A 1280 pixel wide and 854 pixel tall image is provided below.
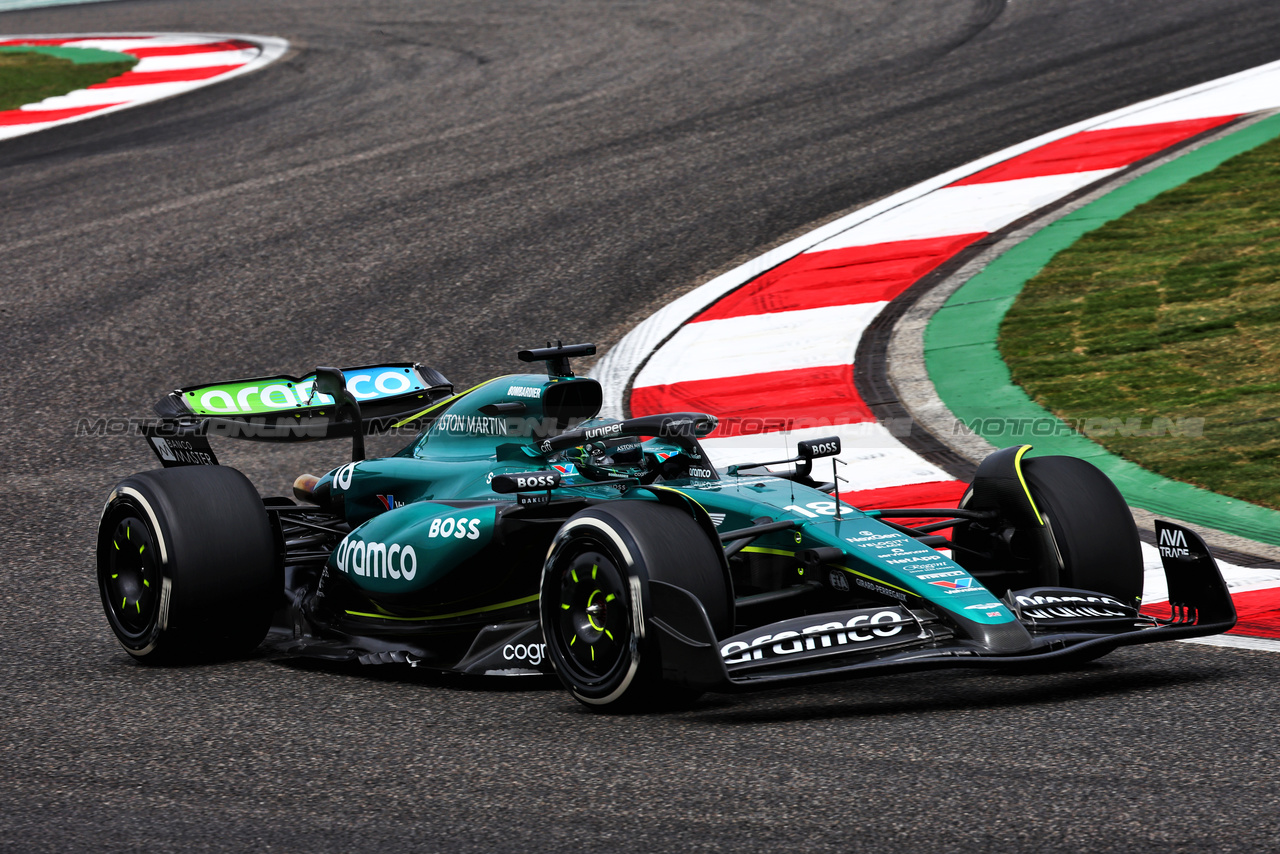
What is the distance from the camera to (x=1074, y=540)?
4988mm

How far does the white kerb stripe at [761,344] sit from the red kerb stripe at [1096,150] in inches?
118

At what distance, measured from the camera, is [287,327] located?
33.7ft

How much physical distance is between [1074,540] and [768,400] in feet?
11.2

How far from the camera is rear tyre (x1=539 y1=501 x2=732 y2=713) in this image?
14.2 feet

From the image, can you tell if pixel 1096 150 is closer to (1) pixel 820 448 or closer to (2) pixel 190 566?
(1) pixel 820 448

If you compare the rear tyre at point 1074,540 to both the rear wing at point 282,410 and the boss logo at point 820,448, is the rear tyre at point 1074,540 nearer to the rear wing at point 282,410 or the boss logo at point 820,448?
the boss logo at point 820,448

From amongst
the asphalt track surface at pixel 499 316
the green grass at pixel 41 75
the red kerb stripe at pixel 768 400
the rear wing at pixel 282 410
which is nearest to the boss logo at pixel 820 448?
the asphalt track surface at pixel 499 316

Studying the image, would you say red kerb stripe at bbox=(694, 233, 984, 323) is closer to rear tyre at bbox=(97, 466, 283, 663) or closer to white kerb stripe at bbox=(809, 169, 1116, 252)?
white kerb stripe at bbox=(809, 169, 1116, 252)

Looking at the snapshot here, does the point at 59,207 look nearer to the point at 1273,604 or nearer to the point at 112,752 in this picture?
the point at 112,752

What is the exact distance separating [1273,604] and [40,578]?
5.05 metres

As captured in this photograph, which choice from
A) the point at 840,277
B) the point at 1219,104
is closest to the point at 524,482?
the point at 840,277

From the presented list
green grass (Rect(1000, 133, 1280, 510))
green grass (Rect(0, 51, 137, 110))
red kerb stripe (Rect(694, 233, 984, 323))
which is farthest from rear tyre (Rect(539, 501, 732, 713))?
green grass (Rect(0, 51, 137, 110))

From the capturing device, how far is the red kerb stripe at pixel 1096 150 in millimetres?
11930

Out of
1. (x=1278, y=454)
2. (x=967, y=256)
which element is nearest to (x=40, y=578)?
(x=1278, y=454)
